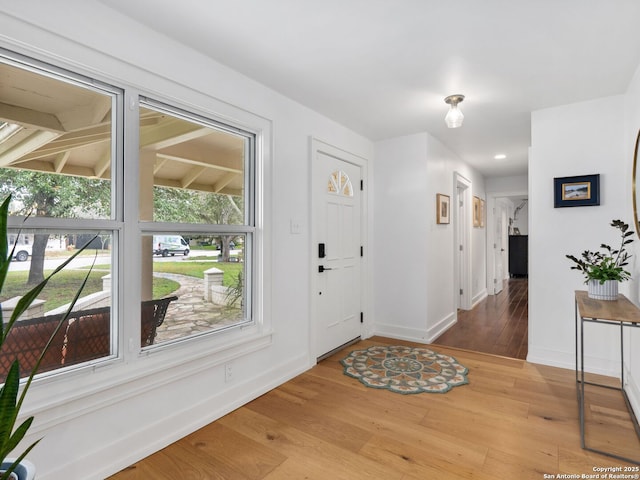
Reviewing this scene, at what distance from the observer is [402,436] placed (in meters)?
2.08

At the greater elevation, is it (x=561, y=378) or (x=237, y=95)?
(x=237, y=95)

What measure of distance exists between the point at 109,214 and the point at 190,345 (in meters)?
0.90

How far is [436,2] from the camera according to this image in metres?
1.73

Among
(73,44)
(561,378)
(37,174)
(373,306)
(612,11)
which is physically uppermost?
(612,11)

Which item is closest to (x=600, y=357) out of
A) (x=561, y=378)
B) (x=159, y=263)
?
(x=561, y=378)

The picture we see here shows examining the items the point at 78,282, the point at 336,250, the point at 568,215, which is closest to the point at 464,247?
the point at 568,215

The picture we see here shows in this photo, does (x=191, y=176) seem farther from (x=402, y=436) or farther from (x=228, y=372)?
(x=402, y=436)

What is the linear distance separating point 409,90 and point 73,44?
2.15 metres

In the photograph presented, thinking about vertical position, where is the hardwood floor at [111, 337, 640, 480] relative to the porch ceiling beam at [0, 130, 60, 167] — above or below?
below

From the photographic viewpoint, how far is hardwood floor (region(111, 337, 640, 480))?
5.85 ft

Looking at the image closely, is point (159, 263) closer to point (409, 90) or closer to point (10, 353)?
point (10, 353)

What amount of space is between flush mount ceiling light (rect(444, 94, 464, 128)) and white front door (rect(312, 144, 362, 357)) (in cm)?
110

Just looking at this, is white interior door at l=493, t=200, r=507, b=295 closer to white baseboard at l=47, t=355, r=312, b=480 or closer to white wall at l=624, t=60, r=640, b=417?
white wall at l=624, t=60, r=640, b=417

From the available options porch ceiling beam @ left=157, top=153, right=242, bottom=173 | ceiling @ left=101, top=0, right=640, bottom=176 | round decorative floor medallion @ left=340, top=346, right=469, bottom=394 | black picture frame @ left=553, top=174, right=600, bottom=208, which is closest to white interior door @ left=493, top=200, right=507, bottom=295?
black picture frame @ left=553, top=174, right=600, bottom=208
